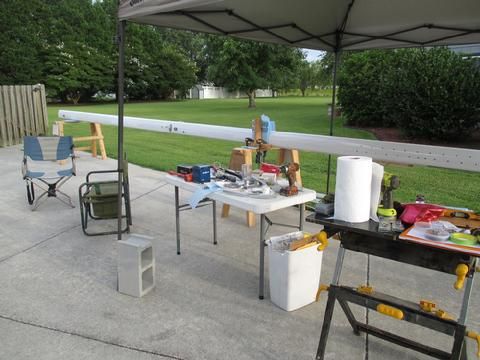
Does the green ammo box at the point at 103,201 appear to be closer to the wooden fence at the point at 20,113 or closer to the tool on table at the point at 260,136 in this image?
the tool on table at the point at 260,136

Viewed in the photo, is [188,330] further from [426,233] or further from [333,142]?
[333,142]

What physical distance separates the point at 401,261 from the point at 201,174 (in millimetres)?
1958

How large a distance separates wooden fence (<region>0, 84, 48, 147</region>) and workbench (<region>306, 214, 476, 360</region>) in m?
10.4

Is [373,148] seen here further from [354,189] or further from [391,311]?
[391,311]

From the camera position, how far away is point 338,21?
502 cm

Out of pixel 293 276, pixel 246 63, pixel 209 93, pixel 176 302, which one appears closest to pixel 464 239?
pixel 293 276

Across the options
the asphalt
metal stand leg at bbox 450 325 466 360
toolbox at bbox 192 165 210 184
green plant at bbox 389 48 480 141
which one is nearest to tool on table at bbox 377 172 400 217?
metal stand leg at bbox 450 325 466 360

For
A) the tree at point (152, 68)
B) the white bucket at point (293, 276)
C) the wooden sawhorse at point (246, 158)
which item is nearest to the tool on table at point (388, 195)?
the white bucket at point (293, 276)

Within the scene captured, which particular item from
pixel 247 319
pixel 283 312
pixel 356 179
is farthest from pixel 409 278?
pixel 356 179

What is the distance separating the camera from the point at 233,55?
1099 inches

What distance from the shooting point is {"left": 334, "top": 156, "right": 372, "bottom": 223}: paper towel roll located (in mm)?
2070

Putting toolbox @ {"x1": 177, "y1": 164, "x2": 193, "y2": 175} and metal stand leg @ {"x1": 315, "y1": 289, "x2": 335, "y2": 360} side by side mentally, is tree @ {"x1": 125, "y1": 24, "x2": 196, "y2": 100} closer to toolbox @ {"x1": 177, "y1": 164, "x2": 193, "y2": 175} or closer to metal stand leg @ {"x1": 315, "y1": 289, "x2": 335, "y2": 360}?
toolbox @ {"x1": 177, "y1": 164, "x2": 193, "y2": 175}

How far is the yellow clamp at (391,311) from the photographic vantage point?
205cm

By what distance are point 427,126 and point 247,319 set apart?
27.9ft
